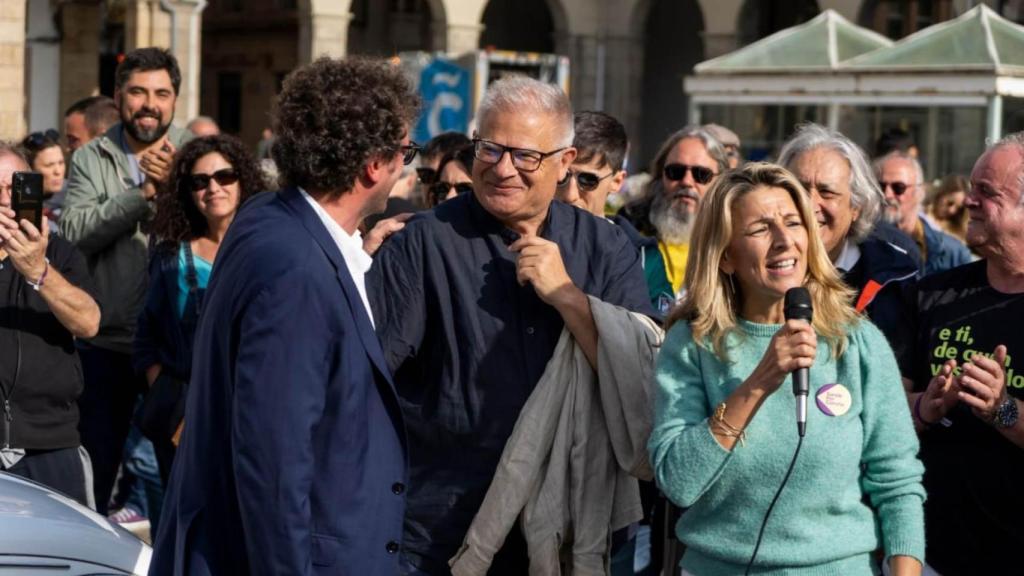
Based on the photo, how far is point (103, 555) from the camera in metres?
4.52

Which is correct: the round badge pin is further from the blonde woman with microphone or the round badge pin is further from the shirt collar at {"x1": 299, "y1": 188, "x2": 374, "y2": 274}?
the shirt collar at {"x1": 299, "y1": 188, "x2": 374, "y2": 274}

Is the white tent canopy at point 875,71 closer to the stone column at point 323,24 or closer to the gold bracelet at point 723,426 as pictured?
the gold bracelet at point 723,426

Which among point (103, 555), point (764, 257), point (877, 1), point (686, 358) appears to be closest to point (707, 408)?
point (686, 358)

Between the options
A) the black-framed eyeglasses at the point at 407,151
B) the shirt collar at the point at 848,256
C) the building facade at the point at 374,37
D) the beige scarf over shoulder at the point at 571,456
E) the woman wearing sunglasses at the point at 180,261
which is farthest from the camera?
the building facade at the point at 374,37

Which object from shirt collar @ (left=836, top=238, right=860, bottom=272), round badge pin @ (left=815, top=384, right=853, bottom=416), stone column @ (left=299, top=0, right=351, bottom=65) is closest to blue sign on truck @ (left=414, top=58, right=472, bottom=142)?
stone column @ (left=299, top=0, right=351, bottom=65)

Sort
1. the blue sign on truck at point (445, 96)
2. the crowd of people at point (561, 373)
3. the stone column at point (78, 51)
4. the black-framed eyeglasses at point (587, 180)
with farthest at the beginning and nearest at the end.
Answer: the stone column at point (78, 51) < the blue sign on truck at point (445, 96) < the black-framed eyeglasses at point (587, 180) < the crowd of people at point (561, 373)

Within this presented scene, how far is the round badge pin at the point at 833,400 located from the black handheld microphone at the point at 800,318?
15 centimetres

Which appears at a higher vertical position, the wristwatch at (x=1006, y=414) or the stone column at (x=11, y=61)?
the stone column at (x=11, y=61)

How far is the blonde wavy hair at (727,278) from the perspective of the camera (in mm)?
3883

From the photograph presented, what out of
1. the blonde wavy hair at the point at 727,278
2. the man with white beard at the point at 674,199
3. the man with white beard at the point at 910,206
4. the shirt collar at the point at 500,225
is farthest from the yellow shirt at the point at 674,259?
the man with white beard at the point at 910,206

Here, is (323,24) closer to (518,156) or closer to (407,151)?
(518,156)

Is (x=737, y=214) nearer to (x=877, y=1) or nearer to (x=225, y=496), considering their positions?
(x=225, y=496)

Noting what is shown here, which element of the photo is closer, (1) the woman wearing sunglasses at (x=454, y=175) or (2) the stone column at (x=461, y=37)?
(1) the woman wearing sunglasses at (x=454, y=175)

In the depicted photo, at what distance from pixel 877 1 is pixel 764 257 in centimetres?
2698
